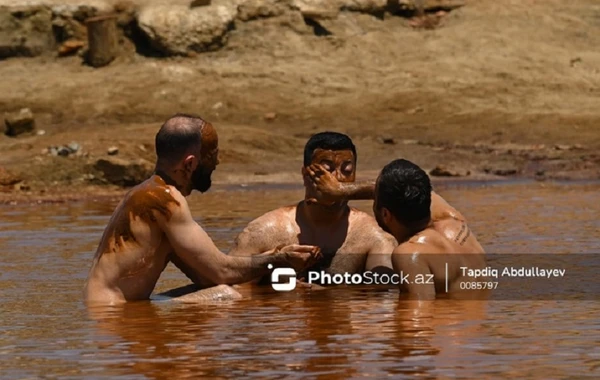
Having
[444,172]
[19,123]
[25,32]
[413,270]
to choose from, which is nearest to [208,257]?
[413,270]

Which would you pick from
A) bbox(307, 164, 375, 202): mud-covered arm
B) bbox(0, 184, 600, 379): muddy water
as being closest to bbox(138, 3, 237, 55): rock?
bbox(0, 184, 600, 379): muddy water

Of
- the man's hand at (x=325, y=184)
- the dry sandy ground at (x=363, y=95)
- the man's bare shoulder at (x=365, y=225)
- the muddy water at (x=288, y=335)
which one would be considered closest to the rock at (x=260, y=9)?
the dry sandy ground at (x=363, y=95)

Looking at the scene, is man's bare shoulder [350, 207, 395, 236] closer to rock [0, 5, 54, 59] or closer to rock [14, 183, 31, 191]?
rock [14, 183, 31, 191]

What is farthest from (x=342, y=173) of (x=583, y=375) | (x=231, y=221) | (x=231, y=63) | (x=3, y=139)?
(x=231, y=63)

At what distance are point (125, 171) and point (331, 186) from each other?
927 cm

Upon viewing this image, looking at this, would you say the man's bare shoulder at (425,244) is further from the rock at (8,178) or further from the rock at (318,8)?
the rock at (318,8)

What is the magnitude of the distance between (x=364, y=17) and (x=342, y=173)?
50.2 ft

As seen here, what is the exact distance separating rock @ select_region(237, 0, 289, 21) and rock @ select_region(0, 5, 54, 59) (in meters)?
2.76

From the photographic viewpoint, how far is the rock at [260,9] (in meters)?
23.4

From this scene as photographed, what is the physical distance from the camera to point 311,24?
23.6 meters

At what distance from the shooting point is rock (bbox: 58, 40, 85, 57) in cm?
2303

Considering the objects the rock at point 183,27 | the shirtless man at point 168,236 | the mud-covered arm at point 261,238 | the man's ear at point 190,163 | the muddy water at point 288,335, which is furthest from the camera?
the rock at point 183,27

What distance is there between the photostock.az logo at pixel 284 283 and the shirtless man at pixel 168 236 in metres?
0.44

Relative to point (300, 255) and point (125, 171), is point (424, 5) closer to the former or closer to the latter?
point (125, 171)
